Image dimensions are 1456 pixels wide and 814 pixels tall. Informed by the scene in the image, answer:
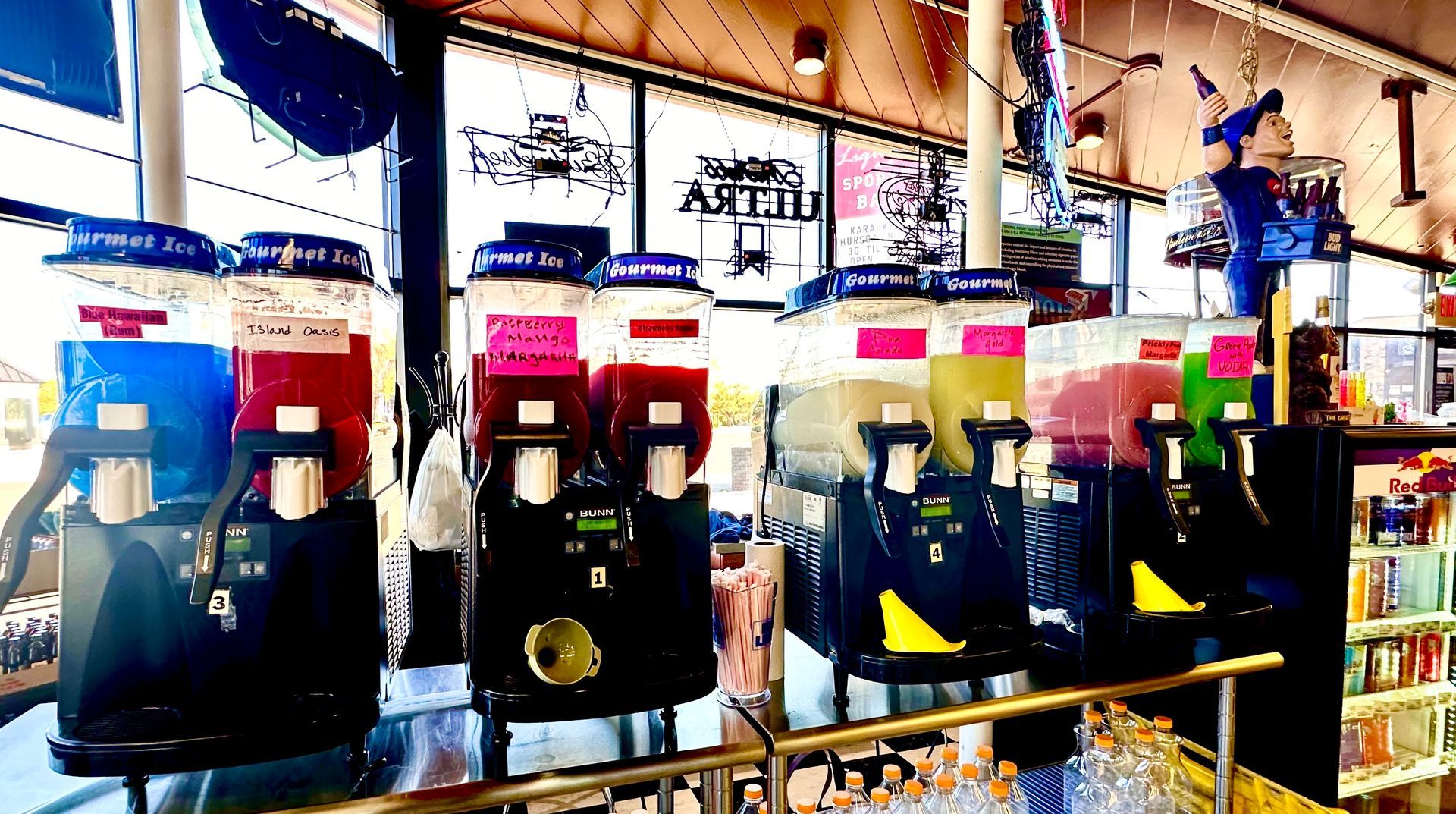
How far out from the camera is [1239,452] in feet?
4.71

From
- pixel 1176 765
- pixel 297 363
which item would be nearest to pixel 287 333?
pixel 297 363

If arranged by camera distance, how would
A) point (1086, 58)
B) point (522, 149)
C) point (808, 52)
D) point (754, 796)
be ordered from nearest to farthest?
point (754, 796)
point (522, 149)
point (808, 52)
point (1086, 58)

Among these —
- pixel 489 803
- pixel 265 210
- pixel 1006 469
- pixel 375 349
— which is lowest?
pixel 489 803

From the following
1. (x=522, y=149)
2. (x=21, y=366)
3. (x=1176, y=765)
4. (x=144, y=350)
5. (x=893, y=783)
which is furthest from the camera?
(x=522, y=149)

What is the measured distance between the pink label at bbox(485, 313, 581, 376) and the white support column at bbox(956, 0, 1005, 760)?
136cm

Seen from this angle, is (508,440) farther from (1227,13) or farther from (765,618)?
(1227,13)

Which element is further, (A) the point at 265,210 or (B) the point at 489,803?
(A) the point at 265,210

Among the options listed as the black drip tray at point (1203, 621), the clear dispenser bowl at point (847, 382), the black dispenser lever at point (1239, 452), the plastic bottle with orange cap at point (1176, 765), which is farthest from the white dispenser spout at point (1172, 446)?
the plastic bottle with orange cap at point (1176, 765)

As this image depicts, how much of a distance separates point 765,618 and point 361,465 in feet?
2.25

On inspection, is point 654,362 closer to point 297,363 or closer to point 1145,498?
point 297,363

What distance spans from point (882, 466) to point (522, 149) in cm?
300

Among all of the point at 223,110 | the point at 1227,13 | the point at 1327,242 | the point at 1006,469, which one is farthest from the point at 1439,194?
the point at 223,110

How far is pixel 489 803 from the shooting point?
3.15 ft

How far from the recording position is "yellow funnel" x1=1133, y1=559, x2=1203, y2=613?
1351 millimetres
